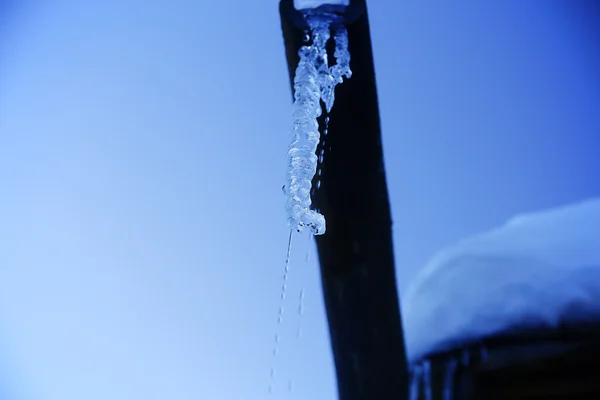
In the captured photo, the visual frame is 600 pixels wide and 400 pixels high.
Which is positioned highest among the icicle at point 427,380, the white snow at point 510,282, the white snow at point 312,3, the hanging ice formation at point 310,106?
the white snow at point 312,3

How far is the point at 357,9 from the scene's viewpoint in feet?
4.80

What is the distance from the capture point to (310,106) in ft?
5.19

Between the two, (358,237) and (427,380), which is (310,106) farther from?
(427,380)

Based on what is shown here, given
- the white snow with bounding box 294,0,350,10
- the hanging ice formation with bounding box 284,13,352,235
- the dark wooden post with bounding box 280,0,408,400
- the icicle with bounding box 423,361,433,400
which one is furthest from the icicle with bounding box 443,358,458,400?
the white snow with bounding box 294,0,350,10

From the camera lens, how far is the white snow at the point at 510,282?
2430 millimetres

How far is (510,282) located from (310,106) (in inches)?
81.0

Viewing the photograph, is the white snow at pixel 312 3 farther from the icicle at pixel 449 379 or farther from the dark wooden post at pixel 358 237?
the icicle at pixel 449 379

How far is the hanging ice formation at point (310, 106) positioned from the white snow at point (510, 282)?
1.02m

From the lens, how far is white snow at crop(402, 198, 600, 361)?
7.97 ft

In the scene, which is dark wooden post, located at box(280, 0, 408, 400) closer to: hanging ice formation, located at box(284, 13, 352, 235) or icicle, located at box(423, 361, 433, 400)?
hanging ice formation, located at box(284, 13, 352, 235)

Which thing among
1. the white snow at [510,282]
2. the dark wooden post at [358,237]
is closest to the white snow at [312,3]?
the dark wooden post at [358,237]

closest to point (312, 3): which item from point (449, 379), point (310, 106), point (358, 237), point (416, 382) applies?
point (310, 106)

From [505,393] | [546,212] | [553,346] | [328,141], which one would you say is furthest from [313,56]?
[546,212]

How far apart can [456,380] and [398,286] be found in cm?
90
